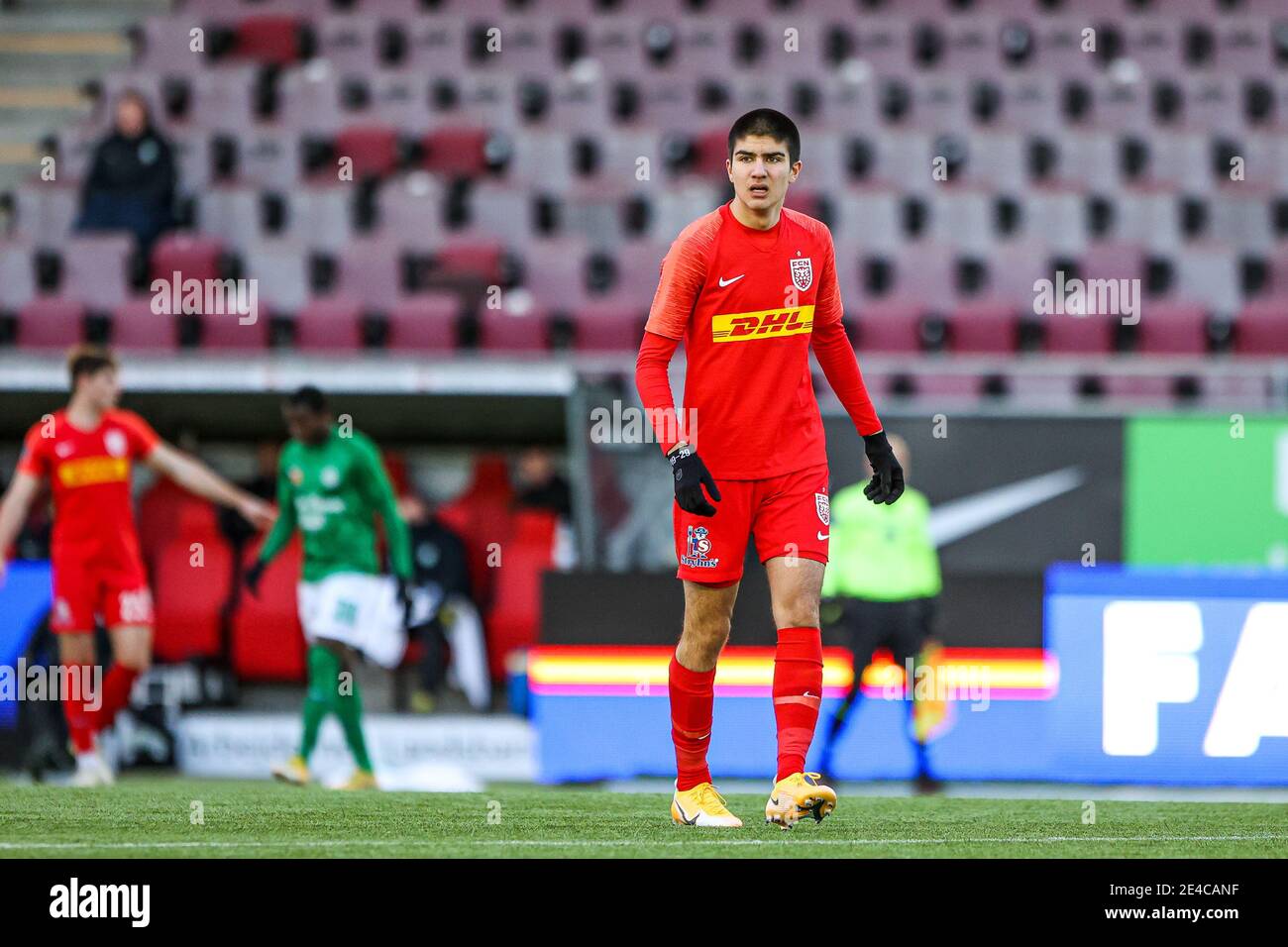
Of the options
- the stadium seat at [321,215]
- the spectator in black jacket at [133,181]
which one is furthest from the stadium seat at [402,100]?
the spectator in black jacket at [133,181]

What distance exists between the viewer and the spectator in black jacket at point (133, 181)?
41.8 feet

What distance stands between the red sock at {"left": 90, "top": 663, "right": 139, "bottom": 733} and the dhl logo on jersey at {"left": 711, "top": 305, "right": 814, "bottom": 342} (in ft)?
13.9

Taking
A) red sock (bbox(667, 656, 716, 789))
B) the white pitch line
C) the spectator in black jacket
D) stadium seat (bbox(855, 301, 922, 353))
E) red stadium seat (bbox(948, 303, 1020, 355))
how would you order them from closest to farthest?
the white pitch line
red sock (bbox(667, 656, 716, 789))
stadium seat (bbox(855, 301, 922, 353))
red stadium seat (bbox(948, 303, 1020, 355))
the spectator in black jacket

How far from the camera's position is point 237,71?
14.3 m

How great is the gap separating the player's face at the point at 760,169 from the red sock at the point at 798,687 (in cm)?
123

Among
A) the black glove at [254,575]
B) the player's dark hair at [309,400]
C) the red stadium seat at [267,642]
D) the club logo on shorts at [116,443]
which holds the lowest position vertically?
the red stadium seat at [267,642]

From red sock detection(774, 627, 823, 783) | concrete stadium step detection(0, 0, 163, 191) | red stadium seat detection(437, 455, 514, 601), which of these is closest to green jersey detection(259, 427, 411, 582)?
red stadium seat detection(437, 455, 514, 601)

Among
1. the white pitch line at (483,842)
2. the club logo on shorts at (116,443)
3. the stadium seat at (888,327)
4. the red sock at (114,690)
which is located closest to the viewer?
the white pitch line at (483,842)

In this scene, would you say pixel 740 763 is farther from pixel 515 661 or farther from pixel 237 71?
pixel 237 71

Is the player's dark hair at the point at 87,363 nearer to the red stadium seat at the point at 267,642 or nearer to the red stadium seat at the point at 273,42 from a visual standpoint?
the red stadium seat at the point at 267,642

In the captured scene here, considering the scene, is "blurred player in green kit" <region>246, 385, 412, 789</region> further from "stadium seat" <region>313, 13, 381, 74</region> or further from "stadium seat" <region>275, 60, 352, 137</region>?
"stadium seat" <region>313, 13, 381, 74</region>

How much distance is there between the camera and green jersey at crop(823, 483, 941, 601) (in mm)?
9500

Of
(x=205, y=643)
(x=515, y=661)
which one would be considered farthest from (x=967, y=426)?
(x=205, y=643)
